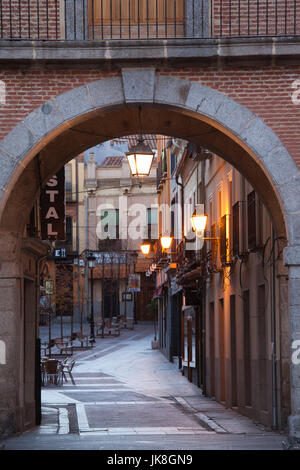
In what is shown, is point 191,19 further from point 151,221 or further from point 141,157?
point 151,221

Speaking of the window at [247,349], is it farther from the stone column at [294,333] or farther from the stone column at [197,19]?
the stone column at [197,19]

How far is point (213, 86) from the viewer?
13.7m

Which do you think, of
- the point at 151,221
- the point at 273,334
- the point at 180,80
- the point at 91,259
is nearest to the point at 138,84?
the point at 180,80

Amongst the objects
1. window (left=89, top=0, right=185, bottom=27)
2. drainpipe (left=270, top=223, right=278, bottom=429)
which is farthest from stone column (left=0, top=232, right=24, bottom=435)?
drainpipe (left=270, top=223, right=278, bottom=429)

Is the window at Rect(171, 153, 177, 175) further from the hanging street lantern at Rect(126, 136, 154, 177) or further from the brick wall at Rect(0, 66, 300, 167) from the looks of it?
the brick wall at Rect(0, 66, 300, 167)

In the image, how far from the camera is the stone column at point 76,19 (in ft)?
46.8

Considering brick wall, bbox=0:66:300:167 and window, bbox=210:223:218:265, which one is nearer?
brick wall, bbox=0:66:300:167

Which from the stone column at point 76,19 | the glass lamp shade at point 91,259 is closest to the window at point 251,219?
the stone column at point 76,19

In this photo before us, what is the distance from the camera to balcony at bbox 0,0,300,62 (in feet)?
44.5

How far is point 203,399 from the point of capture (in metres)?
24.8

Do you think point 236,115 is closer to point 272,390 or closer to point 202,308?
point 272,390

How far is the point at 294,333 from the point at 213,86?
12.6 ft

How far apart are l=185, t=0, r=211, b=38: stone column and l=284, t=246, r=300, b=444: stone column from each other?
364 centimetres

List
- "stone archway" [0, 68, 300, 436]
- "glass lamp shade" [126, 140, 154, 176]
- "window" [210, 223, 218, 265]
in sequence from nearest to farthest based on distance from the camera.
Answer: "stone archway" [0, 68, 300, 436]
"glass lamp shade" [126, 140, 154, 176]
"window" [210, 223, 218, 265]
